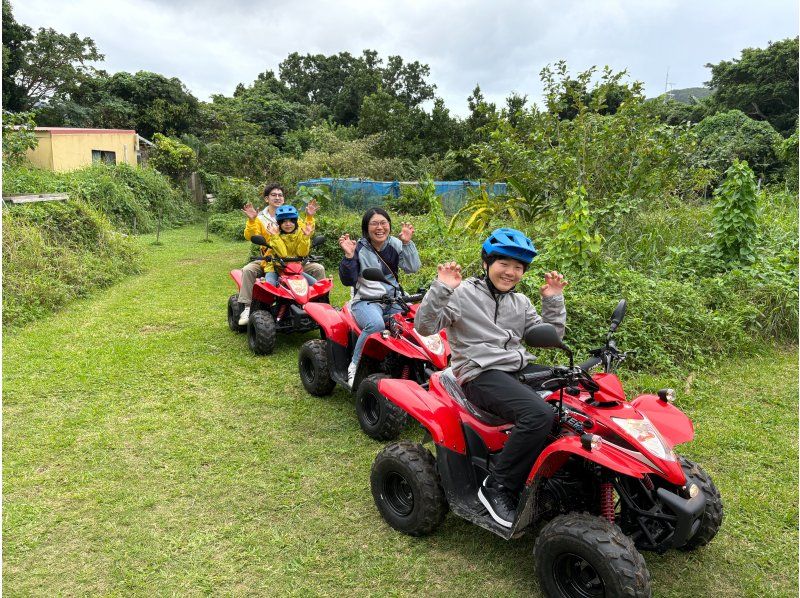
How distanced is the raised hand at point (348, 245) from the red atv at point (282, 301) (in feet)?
5.11

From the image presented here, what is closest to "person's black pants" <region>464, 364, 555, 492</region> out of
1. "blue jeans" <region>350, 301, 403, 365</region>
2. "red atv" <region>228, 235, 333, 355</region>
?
"blue jeans" <region>350, 301, 403, 365</region>

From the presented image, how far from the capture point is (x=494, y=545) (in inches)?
125

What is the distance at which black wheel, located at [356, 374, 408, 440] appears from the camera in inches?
169

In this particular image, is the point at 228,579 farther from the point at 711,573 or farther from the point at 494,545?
the point at 711,573

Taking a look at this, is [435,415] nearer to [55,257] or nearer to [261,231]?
[261,231]

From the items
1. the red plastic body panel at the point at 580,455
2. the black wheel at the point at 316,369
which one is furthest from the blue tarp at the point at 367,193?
the red plastic body panel at the point at 580,455

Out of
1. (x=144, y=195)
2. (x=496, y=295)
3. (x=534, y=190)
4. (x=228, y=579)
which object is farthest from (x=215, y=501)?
(x=144, y=195)

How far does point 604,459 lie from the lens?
244cm

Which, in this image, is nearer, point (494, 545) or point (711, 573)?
point (711, 573)

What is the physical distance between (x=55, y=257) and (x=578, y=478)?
9.08 metres

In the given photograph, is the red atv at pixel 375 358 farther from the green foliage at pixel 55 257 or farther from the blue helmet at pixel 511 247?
the green foliage at pixel 55 257

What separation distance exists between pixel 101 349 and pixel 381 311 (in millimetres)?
3603

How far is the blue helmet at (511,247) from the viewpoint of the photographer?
2.96m

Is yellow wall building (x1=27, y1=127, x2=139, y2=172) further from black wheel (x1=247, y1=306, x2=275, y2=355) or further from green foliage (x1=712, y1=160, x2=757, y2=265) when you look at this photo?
green foliage (x1=712, y1=160, x2=757, y2=265)
